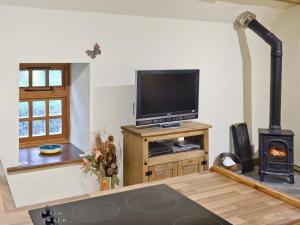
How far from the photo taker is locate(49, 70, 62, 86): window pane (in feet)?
13.6

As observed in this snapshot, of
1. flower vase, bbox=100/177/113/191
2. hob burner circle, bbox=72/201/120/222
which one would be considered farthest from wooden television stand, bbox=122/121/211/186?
hob burner circle, bbox=72/201/120/222

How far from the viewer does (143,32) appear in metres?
4.20

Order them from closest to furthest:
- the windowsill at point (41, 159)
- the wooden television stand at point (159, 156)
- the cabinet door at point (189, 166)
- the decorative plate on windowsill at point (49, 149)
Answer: the windowsill at point (41, 159) < the wooden television stand at point (159, 156) < the decorative plate on windowsill at point (49, 149) < the cabinet door at point (189, 166)

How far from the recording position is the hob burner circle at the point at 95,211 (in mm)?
1625

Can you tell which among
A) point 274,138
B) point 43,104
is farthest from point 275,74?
point 43,104

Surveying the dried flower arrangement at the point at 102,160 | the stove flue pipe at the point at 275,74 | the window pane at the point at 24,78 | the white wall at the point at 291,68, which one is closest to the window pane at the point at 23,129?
the window pane at the point at 24,78

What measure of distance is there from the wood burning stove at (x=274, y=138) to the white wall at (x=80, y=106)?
87.2 inches

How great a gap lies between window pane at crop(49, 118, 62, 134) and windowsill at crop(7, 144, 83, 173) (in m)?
0.26

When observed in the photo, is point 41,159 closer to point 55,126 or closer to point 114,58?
point 55,126

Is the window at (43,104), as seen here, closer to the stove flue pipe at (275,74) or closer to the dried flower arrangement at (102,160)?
the dried flower arrangement at (102,160)

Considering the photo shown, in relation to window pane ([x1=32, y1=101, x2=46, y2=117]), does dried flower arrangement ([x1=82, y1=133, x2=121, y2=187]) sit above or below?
below

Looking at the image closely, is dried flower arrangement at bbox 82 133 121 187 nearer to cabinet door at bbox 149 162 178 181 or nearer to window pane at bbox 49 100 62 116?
cabinet door at bbox 149 162 178 181

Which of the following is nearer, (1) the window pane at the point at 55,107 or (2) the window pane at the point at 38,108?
(2) the window pane at the point at 38,108

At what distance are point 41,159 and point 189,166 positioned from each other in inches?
65.8
